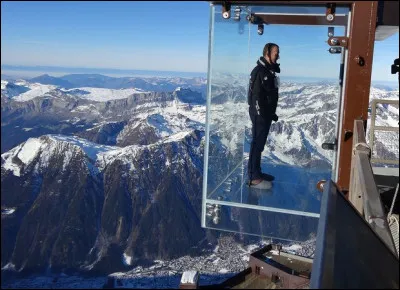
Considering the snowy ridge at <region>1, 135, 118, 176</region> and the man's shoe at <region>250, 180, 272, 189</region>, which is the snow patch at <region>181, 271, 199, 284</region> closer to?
the man's shoe at <region>250, 180, 272, 189</region>

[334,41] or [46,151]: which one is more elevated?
[334,41]

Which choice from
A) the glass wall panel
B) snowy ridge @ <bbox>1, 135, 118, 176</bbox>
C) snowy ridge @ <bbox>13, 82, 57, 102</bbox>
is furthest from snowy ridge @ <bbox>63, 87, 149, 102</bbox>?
the glass wall panel

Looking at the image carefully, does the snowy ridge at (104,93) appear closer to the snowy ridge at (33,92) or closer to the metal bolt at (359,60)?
the snowy ridge at (33,92)

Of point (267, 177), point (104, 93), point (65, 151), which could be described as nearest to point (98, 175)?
point (65, 151)

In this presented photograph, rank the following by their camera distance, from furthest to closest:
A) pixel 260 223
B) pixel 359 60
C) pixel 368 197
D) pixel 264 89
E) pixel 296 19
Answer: pixel 260 223, pixel 264 89, pixel 296 19, pixel 359 60, pixel 368 197

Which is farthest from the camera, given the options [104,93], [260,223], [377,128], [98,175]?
[104,93]

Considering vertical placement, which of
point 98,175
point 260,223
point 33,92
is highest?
point 260,223

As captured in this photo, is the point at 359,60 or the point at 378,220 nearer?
the point at 378,220

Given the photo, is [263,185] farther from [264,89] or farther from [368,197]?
[368,197]
